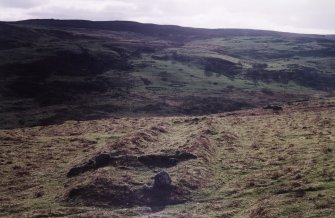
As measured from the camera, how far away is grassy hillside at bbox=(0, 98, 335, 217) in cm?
2970

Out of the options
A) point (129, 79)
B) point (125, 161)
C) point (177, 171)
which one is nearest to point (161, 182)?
point (177, 171)

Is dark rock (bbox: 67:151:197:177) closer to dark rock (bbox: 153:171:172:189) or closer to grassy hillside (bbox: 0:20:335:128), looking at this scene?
dark rock (bbox: 153:171:172:189)

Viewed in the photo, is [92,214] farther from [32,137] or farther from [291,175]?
[32,137]

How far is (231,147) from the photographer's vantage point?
1863 inches

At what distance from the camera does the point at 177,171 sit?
3641 cm

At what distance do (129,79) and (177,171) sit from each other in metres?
75.7

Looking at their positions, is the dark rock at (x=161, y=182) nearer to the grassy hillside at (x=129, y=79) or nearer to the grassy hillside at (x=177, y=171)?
the grassy hillside at (x=177, y=171)

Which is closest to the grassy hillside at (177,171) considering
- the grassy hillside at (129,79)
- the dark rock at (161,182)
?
the dark rock at (161,182)

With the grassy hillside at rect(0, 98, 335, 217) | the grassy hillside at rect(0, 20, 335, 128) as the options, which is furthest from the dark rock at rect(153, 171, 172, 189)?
the grassy hillside at rect(0, 20, 335, 128)

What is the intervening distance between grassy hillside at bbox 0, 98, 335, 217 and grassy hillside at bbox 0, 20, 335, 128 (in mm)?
25153

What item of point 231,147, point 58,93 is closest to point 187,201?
point 231,147

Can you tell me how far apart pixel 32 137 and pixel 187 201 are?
31764mm

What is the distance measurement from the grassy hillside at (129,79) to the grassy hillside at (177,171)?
25.2 meters

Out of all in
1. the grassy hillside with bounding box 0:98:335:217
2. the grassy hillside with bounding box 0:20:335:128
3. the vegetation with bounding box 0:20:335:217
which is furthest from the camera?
the grassy hillside with bounding box 0:20:335:128
